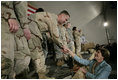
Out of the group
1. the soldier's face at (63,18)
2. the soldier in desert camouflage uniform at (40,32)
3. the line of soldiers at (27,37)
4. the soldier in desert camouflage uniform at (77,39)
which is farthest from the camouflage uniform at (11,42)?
the soldier in desert camouflage uniform at (77,39)

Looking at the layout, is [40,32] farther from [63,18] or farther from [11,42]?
[11,42]

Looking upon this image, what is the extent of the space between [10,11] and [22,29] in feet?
0.59

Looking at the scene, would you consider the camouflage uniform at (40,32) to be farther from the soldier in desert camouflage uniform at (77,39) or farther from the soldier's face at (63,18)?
the soldier in desert camouflage uniform at (77,39)

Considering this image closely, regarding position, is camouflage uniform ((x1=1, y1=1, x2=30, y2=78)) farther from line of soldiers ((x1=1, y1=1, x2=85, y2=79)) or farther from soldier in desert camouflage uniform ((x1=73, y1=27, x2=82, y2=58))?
soldier in desert camouflage uniform ((x1=73, y1=27, x2=82, y2=58))

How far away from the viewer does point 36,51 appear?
3.91 ft

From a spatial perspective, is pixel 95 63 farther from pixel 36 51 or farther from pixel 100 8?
pixel 100 8

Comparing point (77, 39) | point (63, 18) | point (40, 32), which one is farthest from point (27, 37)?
point (77, 39)

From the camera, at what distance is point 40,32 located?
1.28 meters

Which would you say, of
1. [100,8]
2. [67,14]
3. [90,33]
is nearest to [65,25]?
[67,14]

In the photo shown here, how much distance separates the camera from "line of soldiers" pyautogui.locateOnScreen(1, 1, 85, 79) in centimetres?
63

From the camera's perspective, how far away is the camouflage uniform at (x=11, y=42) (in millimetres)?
612

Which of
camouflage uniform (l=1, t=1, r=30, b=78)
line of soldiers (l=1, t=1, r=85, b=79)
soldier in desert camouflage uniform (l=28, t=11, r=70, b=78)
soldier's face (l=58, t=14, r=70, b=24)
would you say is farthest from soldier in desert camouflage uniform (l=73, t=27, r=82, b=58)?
camouflage uniform (l=1, t=1, r=30, b=78)

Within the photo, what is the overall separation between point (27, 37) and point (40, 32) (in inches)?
15.5

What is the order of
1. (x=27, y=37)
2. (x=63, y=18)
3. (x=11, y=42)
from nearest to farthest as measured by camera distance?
(x=11, y=42), (x=27, y=37), (x=63, y=18)
